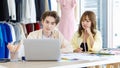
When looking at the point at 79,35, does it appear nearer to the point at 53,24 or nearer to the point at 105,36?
the point at 53,24

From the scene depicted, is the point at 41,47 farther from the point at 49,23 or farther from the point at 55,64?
the point at 49,23

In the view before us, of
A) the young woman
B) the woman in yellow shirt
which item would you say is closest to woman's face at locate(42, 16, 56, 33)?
the young woman

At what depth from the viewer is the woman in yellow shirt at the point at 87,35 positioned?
292cm

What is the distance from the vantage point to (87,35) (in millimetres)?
2988

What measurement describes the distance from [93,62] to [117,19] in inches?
108

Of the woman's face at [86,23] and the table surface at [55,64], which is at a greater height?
the woman's face at [86,23]

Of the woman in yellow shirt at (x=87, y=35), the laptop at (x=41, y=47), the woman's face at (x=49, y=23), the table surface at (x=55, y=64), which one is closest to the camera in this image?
the table surface at (x=55, y=64)

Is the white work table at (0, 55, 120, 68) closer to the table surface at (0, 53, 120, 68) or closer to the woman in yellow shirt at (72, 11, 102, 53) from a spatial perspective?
the table surface at (0, 53, 120, 68)

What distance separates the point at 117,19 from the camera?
14.7 ft

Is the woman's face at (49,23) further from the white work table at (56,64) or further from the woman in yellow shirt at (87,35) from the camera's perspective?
the white work table at (56,64)

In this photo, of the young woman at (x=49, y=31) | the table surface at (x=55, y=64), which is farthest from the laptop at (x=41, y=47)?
the young woman at (x=49, y=31)

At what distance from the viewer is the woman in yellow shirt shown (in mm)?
2918

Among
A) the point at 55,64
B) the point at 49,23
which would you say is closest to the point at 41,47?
the point at 55,64

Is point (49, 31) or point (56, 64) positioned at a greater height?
point (49, 31)
